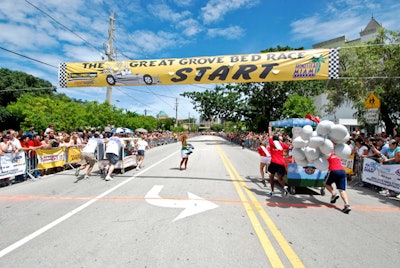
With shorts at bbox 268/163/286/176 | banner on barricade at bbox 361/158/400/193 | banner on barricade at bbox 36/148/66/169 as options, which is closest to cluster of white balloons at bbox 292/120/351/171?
shorts at bbox 268/163/286/176

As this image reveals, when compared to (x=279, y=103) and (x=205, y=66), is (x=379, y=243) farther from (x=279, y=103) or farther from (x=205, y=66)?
(x=279, y=103)

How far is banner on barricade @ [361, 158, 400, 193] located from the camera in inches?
266

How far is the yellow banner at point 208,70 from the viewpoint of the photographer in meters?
8.16

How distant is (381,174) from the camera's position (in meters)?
7.28

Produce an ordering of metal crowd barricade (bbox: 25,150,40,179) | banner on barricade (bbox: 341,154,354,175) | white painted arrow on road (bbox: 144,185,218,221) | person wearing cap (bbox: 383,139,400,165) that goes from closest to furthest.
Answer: white painted arrow on road (bbox: 144,185,218,221) → person wearing cap (bbox: 383,139,400,165) → metal crowd barricade (bbox: 25,150,40,179) → banner on barricade (bbox: 341,154,354,175)

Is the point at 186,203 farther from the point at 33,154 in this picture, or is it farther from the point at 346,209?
the point at 33,154

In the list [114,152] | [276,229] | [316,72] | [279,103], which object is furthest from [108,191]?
[279,103]

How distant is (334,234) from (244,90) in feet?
112

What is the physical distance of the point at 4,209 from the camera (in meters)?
5.21

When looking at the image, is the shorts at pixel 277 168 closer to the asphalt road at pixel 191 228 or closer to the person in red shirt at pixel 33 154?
the asphalt road at pixel 191 228

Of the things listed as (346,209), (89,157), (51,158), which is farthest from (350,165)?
(51,158)

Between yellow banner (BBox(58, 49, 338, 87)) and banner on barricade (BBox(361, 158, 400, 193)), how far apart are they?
312 centimetres

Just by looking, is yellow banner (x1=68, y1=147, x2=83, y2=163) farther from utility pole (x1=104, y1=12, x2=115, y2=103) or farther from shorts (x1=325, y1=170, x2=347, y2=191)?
shorts (x1=325, y1=170, x2=347, y2=191)

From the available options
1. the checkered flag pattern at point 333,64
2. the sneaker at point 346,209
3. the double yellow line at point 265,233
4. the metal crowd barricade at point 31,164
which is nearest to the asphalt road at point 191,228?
the double yellow line at point 265,233
